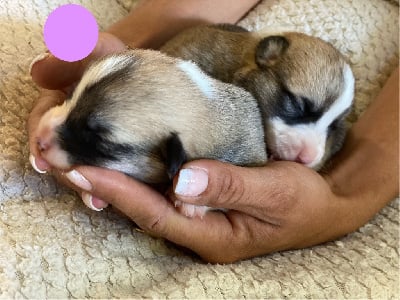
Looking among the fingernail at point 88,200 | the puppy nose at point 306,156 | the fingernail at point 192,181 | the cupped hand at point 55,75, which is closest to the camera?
the fingernail at point 192,181

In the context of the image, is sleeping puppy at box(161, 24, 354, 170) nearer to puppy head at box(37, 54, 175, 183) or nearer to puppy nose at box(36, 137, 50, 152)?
puppy head at box(37, 54, 175, 183)

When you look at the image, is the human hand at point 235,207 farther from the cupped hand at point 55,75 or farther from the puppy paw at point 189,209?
the cupped hand at point 55,75

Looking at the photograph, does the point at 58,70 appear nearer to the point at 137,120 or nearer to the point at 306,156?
the point at 137,120

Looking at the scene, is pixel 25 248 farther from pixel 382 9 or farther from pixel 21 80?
pixel 382 9

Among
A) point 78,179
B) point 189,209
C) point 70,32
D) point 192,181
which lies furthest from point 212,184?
point 70,32

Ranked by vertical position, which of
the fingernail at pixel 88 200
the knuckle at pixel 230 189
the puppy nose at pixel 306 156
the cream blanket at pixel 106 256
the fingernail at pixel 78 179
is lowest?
the cream blanket at pixel 106 256

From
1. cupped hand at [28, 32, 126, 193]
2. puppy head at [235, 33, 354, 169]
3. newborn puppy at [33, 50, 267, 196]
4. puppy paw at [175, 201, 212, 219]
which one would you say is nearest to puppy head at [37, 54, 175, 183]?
newborn puppy at [33, 50, 267, 196]

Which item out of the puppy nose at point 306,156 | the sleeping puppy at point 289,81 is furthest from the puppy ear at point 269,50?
the puppy nose at point 306,156
